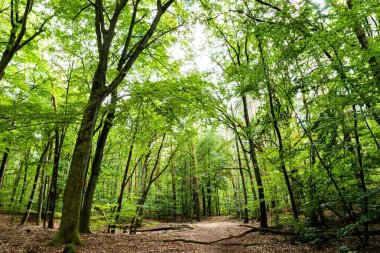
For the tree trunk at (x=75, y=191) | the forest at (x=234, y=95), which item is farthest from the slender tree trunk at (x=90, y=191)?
the tree trunk at (x=75, y=191)

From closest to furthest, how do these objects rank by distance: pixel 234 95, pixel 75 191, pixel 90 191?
1. pixel 75 191
2. pixel 90 191
3. pixel 234 95

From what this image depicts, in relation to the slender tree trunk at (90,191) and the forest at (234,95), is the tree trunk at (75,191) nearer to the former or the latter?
the forest at (234,95)

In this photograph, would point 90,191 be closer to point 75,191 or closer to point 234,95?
point 75,191

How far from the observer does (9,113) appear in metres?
8.10

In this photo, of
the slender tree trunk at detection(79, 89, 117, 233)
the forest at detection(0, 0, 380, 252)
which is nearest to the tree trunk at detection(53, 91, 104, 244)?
the forest at detection(0, 0, 380, 252)

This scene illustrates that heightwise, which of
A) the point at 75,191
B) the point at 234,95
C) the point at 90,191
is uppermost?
the point at 234,95

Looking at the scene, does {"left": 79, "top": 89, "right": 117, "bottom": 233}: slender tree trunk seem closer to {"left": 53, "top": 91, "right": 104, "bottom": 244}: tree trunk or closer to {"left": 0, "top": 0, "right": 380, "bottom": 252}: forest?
{"left": 0, "top": 0, "right": 380, "bottom": 252}: forest

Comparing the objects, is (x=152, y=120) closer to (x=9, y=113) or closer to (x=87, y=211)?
(x=87, y=211)

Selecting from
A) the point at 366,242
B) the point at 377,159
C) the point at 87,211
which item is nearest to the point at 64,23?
the point at 87,211

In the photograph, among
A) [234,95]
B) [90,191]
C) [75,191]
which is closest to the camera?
[75,191]

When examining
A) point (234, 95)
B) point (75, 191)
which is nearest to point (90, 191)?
point (75, 191)

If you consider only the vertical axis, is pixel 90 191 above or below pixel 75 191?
above

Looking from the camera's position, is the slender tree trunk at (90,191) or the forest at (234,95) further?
the slender tree trunk at (90,191)

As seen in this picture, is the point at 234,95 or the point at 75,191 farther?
the point at 234,95
